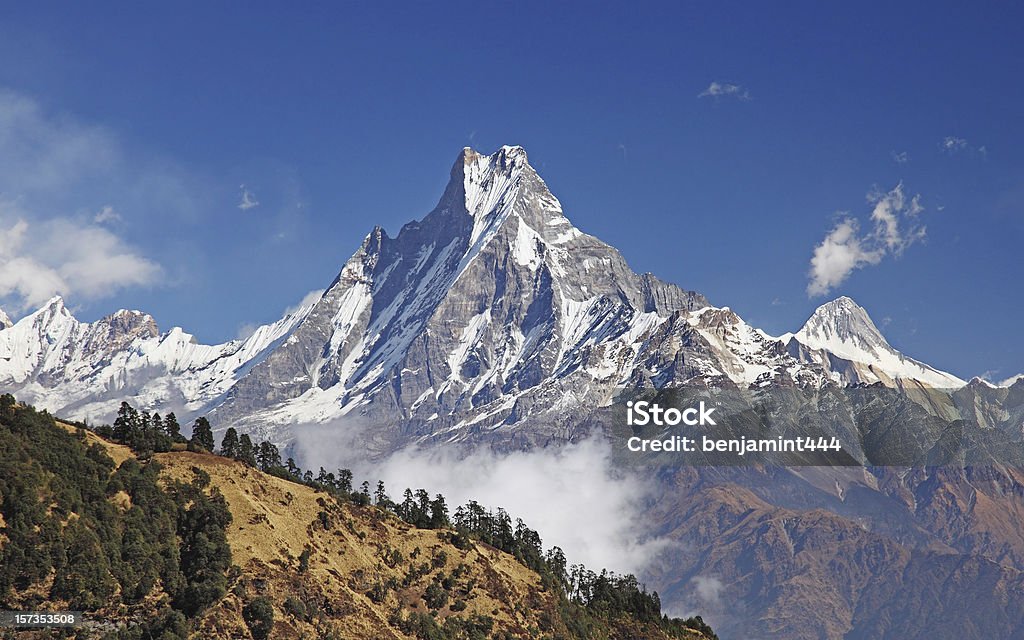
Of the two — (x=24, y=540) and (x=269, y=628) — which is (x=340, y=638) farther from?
(x=24, y=540)

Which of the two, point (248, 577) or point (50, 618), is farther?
point (248, 577)

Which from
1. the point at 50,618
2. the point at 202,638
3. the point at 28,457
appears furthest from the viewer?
the point at 28,457

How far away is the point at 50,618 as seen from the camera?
16888cm

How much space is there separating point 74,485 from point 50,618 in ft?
103

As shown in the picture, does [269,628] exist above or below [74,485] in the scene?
below

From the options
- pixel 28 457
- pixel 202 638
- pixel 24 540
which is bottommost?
pixel 202 638

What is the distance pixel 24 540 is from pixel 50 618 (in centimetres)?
1307

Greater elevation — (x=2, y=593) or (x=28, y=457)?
(x=28, y=457)

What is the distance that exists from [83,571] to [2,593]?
11.8 metres

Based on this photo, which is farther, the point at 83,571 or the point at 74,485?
the point at 74,485

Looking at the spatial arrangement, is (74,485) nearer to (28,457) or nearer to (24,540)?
(28,457)

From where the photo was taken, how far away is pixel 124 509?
199m

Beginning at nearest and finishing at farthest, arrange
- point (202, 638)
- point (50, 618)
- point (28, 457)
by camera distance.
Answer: point (50, 618) < point (202, 638) < point (28, 457)

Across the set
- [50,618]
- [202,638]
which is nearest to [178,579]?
[202,638]
